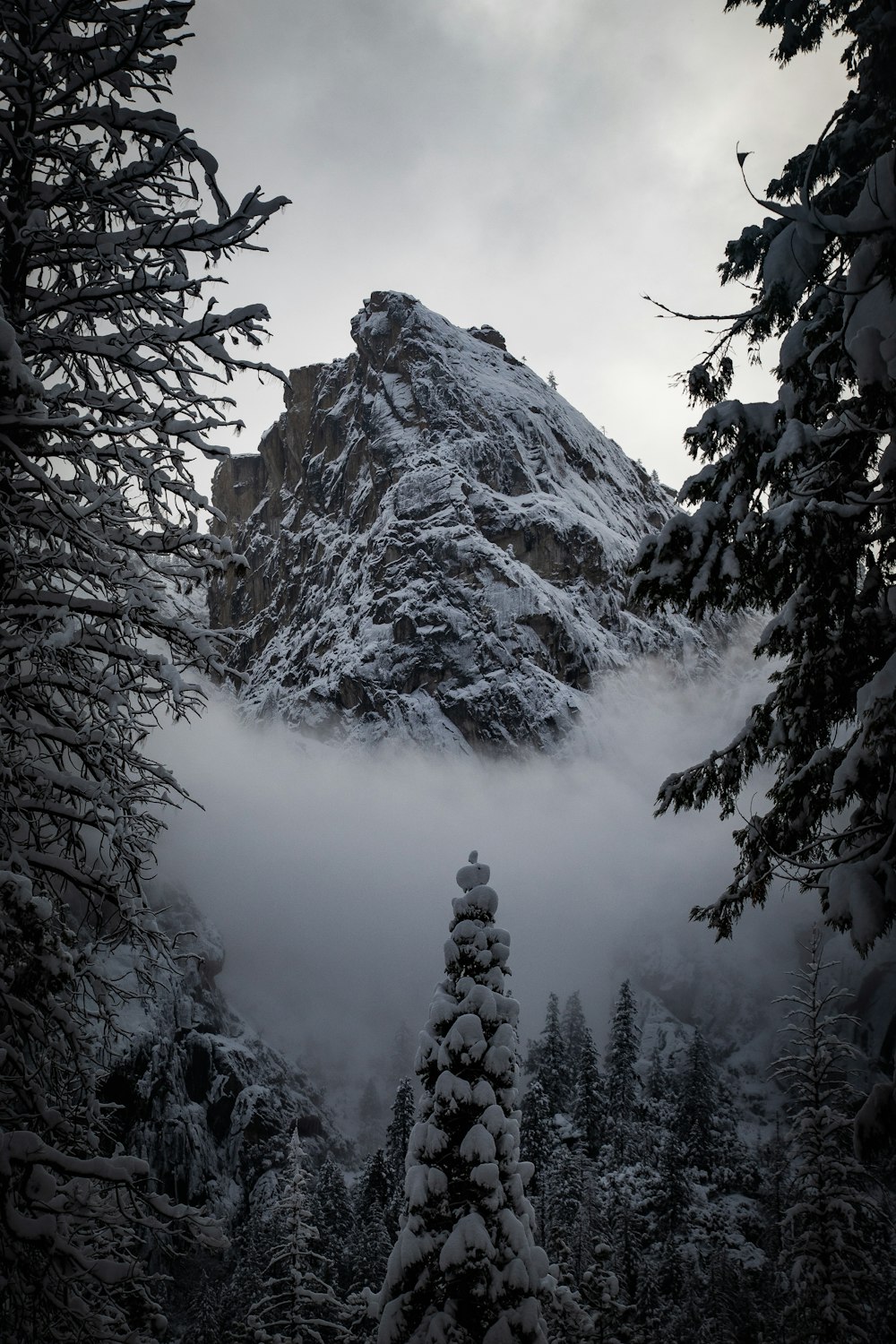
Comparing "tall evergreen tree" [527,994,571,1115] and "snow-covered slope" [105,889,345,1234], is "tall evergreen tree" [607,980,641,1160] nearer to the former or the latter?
"tall evergreen tree" [527,994,571,1115]

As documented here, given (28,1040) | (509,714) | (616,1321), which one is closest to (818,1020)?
(616,1321)

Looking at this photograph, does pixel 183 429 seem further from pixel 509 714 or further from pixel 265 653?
pixel 265 653

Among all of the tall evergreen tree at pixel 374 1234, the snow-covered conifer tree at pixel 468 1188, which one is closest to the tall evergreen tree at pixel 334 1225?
the tall evergreen tree at pixel 374 1234

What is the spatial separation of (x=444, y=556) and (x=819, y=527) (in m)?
155

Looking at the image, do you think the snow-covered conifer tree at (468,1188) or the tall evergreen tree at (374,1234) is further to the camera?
the tall evergreen tree at (374,1234)

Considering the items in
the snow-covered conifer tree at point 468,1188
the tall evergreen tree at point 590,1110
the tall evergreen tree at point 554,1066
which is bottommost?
the snow-covered conifer tree at point 468,1188

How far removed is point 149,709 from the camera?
4.92 metres

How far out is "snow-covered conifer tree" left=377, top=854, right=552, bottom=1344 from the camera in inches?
332

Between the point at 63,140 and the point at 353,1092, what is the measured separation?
194786 millimetres

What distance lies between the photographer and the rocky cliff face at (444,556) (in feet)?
509

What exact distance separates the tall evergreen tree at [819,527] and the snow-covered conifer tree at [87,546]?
342 cm

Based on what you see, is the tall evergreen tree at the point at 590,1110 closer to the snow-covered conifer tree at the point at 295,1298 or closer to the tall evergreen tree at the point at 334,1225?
the tall evergreen tree at the point at 334,1225

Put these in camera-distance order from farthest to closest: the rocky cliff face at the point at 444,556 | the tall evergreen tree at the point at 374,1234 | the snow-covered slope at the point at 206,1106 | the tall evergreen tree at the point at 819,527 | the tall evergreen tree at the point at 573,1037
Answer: the rocky cliff face at the point at 444,556 < the tall evergreen tree at the point at 573,1037 < the snow-covered slope at the point at 206,1106 < the tall evergreen tree at the point at 374,1234 < the tall evergreen tree at the point at 819,527

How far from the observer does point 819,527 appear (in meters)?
4.54
